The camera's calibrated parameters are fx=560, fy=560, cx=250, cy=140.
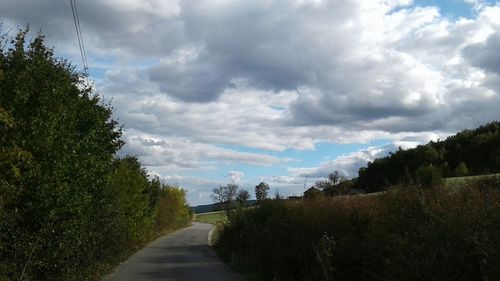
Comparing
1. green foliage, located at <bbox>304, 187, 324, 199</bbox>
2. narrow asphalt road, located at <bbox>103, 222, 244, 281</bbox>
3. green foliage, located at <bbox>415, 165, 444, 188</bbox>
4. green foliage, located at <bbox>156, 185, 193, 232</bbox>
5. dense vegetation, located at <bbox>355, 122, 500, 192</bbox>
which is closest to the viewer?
green foliage, located at <bbox>415, 165, 444, 188</bbox>

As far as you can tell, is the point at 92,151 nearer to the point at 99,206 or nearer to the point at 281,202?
the point at 99,206

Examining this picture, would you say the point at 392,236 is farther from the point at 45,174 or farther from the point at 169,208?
the point at 169,208

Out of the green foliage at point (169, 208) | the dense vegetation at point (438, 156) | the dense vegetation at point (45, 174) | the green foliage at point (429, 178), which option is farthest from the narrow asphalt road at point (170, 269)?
the green foliage at point (169, 208)

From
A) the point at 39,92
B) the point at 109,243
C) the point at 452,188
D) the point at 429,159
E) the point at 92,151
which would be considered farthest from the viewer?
the point at 429,159

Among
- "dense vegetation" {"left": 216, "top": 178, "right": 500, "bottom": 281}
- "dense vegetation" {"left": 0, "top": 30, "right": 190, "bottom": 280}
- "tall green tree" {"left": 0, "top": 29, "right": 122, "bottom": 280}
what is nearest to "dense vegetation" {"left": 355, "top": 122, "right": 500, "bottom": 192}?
"dense vegetation" {"left": 216, "top": 178, "right": 500, "bottom": 281}

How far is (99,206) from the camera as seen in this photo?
2008 centimetres

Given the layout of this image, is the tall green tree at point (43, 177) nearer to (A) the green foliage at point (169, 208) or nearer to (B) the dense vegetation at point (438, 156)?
(B) the dense vegetation at point (438, 156)

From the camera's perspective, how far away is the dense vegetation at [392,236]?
8570 millimetres

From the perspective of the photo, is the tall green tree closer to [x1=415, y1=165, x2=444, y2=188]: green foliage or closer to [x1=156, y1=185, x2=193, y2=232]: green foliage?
[x1=415, y1=165, x2=444, y2=188]: green foliage

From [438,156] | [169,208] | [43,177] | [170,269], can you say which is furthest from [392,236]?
[169,208]

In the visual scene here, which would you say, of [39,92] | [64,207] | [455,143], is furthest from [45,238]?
[455,143]

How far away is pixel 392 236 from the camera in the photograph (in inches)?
404

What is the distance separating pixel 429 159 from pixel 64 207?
29.9 meters

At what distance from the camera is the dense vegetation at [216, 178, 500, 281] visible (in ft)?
28.1
